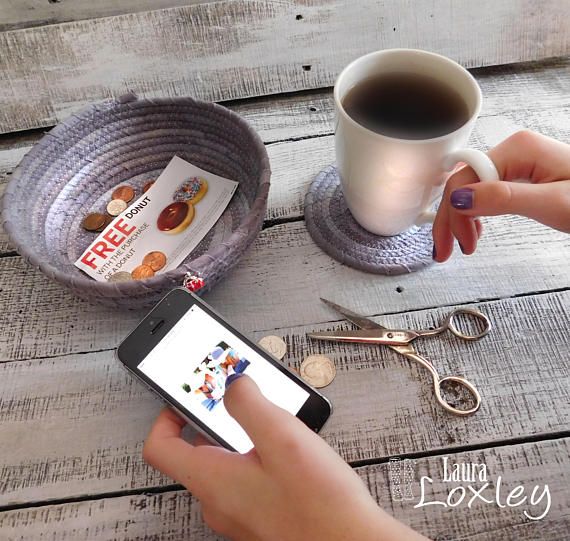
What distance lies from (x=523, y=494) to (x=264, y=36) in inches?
23.1

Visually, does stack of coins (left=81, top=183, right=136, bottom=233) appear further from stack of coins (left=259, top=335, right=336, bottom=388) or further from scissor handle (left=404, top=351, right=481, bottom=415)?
scissor handle (left=404, top=351, right=481, bottom=415)

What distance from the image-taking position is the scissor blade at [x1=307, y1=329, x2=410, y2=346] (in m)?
0.47

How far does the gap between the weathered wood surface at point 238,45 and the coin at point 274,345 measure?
1.26ft

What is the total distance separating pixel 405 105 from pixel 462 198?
13cm

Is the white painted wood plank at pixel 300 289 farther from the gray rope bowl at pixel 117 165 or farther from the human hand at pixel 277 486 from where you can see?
the human hand at pixel 277 486

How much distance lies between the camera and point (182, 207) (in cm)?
58

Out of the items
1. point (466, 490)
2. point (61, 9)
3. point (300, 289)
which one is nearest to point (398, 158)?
point (300, 289)

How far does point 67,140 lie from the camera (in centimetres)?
58

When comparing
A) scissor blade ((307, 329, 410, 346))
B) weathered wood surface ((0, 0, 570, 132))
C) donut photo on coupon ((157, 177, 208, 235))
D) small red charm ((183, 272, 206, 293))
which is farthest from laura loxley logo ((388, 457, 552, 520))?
weathered wood surface ((0, 0, 570, 132))

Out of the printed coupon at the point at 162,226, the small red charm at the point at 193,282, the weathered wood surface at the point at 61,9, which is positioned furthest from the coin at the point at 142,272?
the weathered wood surface at the point at 61,9

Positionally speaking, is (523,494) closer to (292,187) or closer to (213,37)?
(292,187)

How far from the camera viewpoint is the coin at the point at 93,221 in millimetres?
580

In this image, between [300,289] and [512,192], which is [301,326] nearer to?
[300,289]

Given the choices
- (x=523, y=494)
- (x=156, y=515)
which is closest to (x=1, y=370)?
(x=156, y=515)
